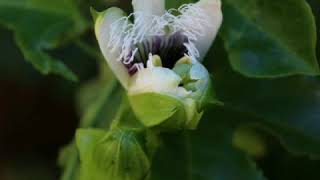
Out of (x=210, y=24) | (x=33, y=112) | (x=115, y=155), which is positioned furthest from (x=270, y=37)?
(x=33, y=112)

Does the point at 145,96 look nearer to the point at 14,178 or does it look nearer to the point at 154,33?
the point at 154,33

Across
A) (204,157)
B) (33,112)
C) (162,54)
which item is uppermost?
(162,54)

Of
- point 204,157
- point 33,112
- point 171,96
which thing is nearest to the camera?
point 171,96

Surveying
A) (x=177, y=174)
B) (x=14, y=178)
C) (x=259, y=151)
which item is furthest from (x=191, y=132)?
(x=14, y=178)

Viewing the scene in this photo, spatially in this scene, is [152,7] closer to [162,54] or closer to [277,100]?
[162,54]

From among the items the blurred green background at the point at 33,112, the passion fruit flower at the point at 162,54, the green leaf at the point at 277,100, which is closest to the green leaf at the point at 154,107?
the passion fruit flower at the point at 162,54

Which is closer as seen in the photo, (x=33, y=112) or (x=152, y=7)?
(x=152, y=7)

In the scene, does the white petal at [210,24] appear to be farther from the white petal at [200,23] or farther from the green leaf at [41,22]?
the green leaf at [41,22]

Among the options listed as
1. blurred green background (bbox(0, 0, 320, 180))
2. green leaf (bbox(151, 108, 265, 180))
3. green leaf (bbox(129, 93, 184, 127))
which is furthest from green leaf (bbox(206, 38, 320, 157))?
blurred green background (bbox(0, 0, 320, 180))
